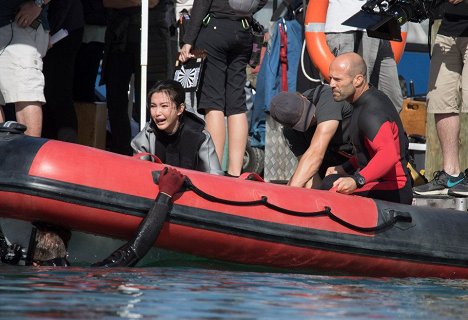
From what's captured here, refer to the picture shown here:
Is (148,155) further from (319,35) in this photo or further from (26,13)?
(319,35)

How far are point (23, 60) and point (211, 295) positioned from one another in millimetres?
2569

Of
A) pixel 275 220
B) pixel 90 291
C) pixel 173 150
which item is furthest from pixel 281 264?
pixel 90 291

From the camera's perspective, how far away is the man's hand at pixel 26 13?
28.8 ft

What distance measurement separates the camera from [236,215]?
798 centimetres

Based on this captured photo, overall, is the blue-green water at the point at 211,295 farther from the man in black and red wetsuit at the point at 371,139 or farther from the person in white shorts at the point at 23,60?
the person in white shorts at the point at 23,60

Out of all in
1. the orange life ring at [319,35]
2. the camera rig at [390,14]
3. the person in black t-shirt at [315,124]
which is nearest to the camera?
the person in black t-shirt at [315,124]

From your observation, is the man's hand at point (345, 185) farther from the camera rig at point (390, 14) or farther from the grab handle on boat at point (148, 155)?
the camera rig at point (390, 14)

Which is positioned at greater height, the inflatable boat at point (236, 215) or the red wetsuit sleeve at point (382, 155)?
the red wetsuit sleeve at point (382, 155)

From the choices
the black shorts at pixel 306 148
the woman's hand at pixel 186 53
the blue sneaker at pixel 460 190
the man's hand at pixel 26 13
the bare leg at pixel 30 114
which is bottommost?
the blue sneaker at pixel 460 190

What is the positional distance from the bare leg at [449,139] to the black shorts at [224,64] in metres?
1.34

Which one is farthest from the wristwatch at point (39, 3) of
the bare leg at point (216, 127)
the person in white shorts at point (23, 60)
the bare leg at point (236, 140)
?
the bare leg at point (236, 140)

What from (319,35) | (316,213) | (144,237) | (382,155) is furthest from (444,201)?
(144,237)

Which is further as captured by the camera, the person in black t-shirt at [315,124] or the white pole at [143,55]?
the white pole at [143,55]

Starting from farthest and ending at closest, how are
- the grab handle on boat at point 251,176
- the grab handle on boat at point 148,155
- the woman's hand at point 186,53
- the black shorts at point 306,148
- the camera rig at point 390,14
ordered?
1. the black shorts at point 306,148
2. the woman's hand at point 186,53
3. the camera rig at point 390,14
4. the grab handle on boat at point 251,176
5. the grab handle on boat at point 148,155
